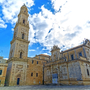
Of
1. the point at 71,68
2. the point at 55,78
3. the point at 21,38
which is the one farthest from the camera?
the point at 21,38

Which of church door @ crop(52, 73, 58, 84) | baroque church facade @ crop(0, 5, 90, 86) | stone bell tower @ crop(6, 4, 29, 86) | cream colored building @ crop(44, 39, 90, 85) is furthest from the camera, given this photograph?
church door @ crop(52, 73, 58, 84)

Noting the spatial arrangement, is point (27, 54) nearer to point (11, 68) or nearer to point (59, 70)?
point (11, 68)

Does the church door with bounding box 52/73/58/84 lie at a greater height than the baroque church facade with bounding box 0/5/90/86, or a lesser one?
lesser

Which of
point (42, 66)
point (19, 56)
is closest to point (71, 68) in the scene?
point (42, 66)

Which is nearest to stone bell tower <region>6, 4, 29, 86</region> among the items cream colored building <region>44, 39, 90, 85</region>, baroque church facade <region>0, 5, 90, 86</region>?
baroque church facade <region>0, 5, 90, 86</region>

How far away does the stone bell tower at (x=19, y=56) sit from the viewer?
26.8 m

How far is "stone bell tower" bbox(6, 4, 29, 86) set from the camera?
88.0 feet

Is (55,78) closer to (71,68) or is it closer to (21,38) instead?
(71,68)

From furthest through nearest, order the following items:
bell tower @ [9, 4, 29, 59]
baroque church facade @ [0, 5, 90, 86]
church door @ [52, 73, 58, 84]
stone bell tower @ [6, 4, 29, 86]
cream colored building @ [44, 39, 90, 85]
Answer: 1. bell tower @ [9, 4, 29, 59]
2. church door @ [52, 73, 58, 84]
3. stone bell tower @ [6, 4, 29, 86]
4. baroque church facade @ [0, 5, 90, 86]
5. cream colored building @ [44, 39, 90, 85]

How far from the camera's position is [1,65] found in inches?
1000

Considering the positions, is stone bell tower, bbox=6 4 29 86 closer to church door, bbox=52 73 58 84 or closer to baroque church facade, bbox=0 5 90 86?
baroque church facade, bbox=0 5 90 86

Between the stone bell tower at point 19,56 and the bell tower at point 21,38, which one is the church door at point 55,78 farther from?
the bell tower at point 21,38

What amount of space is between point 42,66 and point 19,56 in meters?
11.3

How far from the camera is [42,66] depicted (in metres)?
36.4
